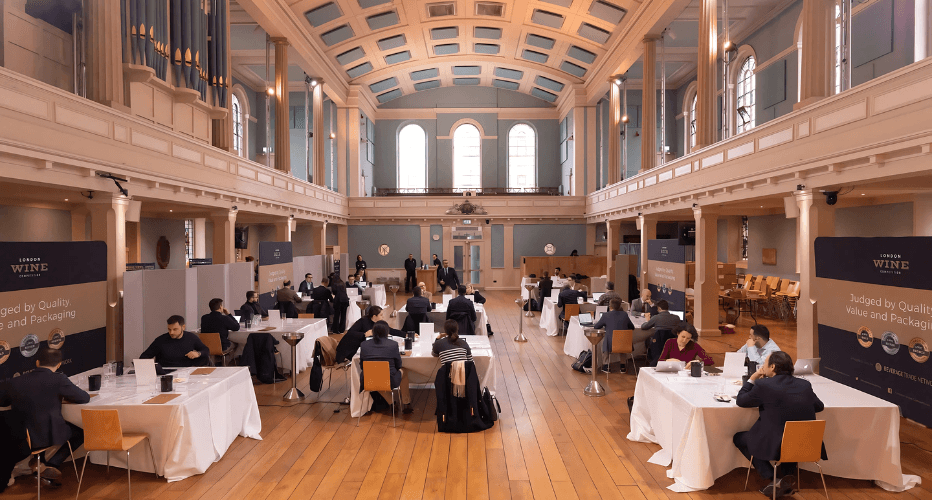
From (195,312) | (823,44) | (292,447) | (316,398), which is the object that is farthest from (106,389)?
(823,44)

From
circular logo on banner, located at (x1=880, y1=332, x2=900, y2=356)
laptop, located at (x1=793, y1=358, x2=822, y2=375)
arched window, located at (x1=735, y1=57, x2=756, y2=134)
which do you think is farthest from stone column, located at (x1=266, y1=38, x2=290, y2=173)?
circular logo on banner, located at (x1=880, y1=332, x2=900, y2=356)

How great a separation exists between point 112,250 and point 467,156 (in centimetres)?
1936

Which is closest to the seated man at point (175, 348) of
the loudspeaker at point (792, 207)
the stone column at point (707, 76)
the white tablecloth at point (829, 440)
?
the white tablecloth at point (829, 440)

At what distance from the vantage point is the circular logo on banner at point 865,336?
6.34m

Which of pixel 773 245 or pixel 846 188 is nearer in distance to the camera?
pixel 846 188

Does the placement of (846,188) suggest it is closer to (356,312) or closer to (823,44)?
(823,44)

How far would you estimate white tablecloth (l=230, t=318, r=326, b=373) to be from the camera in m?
8.26

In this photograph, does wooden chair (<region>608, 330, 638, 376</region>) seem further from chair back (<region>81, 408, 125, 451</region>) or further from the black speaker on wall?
the black speaker on wall

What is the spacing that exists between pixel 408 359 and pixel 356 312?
7.16 meters

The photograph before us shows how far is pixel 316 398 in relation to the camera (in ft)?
24.5

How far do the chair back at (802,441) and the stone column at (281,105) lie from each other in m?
13.8

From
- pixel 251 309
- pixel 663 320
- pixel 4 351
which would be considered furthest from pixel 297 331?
pixel 663 320

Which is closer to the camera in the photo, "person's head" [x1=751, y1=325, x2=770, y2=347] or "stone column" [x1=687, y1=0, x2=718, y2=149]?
"person's head" [x1=751, y1=325, x2=770, y2=347]

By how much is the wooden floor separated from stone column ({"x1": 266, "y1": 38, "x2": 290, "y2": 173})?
9434mm
